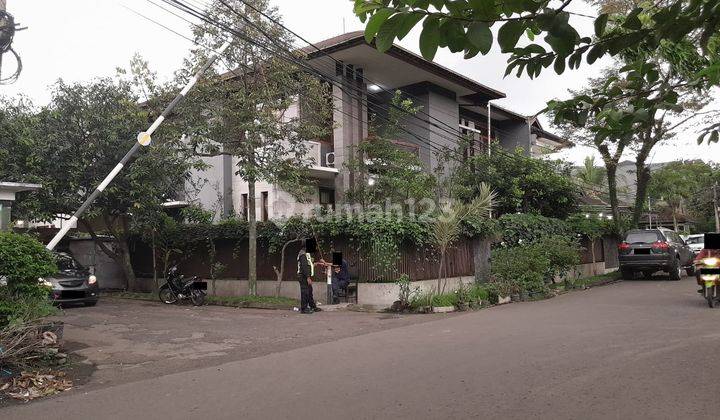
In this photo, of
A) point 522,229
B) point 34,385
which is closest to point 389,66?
point 522,229

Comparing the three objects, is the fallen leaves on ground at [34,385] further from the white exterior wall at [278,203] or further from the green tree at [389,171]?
the white exterior wall at [278,203]

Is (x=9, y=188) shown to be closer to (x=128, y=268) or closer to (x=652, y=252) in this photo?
(x=128, y=268)

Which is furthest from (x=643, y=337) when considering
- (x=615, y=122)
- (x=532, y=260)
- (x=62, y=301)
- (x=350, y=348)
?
(x=62, y=301)

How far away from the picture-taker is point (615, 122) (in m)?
3.70

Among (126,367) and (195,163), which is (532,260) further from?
(126,367)

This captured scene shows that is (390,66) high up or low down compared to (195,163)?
up

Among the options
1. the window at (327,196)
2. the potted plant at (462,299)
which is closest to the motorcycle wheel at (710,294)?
the potted plant at (462,299)

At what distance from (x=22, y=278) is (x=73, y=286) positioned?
8154mm

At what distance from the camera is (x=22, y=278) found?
795 centimetres

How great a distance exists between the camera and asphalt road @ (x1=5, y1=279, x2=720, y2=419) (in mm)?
5195

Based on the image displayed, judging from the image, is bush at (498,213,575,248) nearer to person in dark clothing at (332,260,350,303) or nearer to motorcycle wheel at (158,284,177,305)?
person in dark clothing at (332,260,350,303)

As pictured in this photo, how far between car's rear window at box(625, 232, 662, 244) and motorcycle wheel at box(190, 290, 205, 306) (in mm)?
14881

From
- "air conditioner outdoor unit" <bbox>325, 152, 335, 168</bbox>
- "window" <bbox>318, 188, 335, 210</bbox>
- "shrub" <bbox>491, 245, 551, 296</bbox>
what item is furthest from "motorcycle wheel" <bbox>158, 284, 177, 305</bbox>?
"shrub" <bbox>491, 245, 551, 296</bbox>

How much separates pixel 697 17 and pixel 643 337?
667 cm
